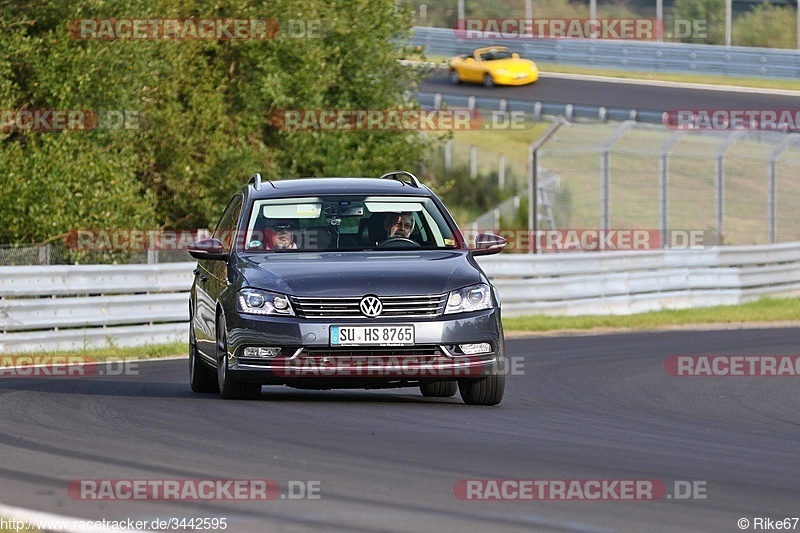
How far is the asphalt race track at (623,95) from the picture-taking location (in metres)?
43.6

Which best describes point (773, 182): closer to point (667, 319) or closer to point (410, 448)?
point (667, 319)

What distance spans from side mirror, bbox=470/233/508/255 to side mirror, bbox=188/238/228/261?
1818 mm

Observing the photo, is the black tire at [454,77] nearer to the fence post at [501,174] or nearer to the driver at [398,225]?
the fence post at [501,174]

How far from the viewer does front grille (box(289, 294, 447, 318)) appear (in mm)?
10258

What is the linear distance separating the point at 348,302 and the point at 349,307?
3cm

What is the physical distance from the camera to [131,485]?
7.05m

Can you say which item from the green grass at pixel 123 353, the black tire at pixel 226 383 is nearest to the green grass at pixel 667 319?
the green grass at pixel 123 353

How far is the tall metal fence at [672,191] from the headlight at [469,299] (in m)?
19.6

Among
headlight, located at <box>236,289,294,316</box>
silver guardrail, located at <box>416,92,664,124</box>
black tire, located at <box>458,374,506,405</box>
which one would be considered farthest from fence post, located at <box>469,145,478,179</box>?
headlight, located at <box>236,289,294,316</box>

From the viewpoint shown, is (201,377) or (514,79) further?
(514,79)

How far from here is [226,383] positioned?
10859mm

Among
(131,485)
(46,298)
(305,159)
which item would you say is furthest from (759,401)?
(305,159)

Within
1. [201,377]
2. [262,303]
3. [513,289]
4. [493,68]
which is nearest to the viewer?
[262,303]

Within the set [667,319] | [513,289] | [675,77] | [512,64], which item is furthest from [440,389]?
[512,64]
